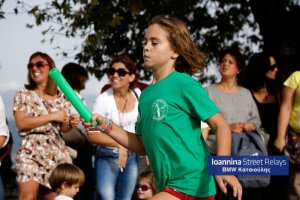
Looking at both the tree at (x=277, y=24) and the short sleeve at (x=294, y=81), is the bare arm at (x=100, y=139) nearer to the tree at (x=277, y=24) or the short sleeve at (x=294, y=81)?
the short sleeve at (x=294, y=81)

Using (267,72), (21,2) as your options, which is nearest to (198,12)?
(21,2)

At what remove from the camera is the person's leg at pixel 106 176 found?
6.99 meters

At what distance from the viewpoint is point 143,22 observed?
14555 mm

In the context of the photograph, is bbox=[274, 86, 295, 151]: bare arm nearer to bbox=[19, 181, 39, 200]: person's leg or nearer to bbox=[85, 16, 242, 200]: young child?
bbox=[19, 181, 39, 200]: person's leg

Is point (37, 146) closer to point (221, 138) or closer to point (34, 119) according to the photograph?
point (34, 119)

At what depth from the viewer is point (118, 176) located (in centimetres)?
711

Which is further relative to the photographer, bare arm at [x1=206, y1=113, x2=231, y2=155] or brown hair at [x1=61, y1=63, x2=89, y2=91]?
brown hair at [x1=61, y1=63, x2=89, y2=91]

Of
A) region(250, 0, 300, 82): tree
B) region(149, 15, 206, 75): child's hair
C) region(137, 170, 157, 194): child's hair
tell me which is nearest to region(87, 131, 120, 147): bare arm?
region(137, 170, 157, 194): child's hair

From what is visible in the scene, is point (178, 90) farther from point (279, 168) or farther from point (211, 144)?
point (211, 144)

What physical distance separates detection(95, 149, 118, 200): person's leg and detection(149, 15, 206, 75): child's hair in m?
2.59

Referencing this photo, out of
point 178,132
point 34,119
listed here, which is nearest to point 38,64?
point 34,119

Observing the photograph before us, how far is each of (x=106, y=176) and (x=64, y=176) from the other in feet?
2.36

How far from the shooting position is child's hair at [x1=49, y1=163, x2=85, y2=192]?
6.39 metres

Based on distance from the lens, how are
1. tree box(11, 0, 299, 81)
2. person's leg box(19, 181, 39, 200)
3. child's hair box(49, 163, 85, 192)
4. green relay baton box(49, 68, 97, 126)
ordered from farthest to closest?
tree box(11, 0, 299, 81) → person's leg box(19, 181, 39, 200) → child's hair box(49, 163, 85, 192) → green relay baton box(49, 68, 97, 126)
